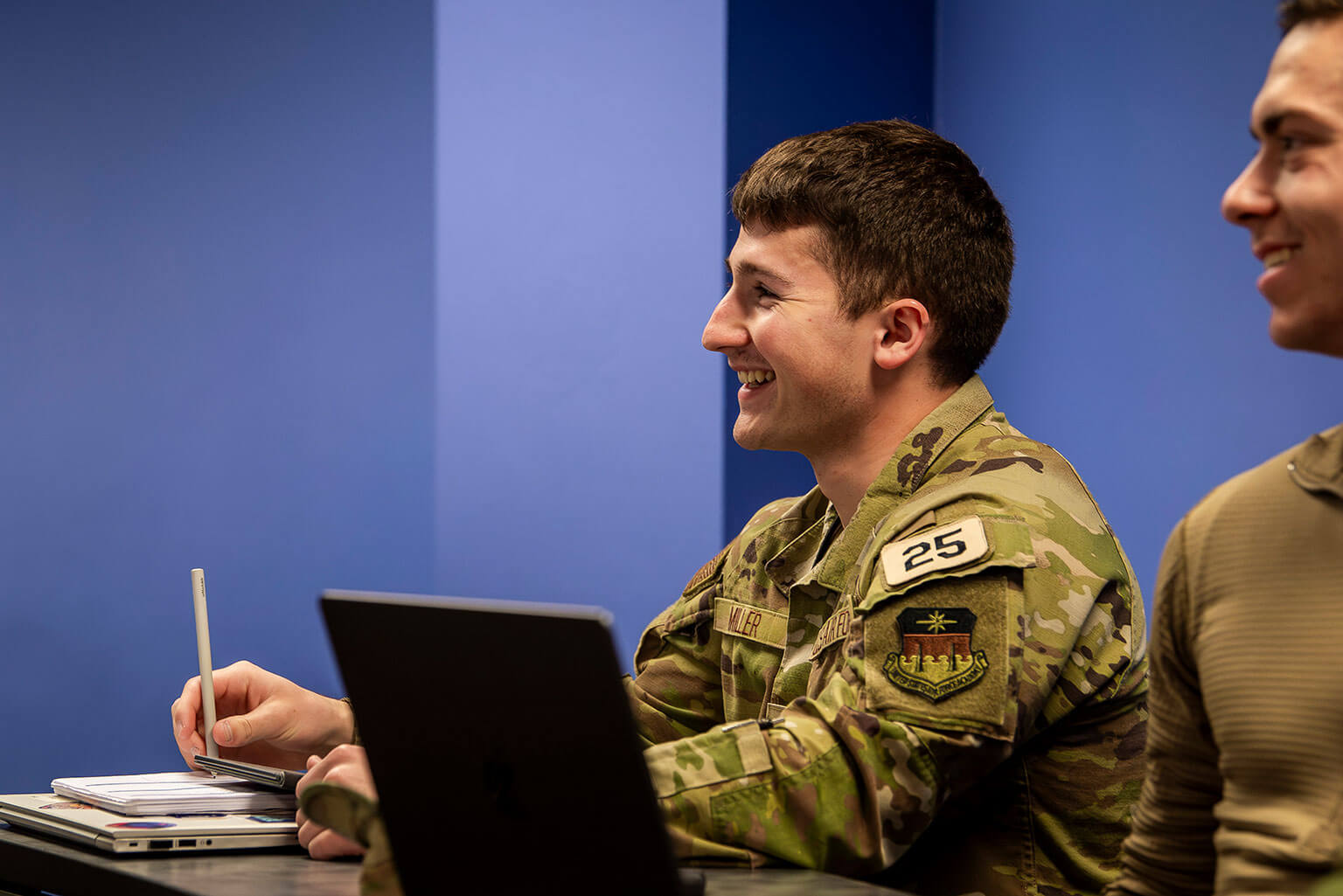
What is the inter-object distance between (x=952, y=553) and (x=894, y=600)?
0.06m

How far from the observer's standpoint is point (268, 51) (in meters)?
2.59

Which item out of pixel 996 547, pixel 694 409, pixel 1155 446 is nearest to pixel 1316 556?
pixel 996 547

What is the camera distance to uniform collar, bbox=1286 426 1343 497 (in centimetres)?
90

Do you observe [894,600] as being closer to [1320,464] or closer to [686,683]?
[1320,464]

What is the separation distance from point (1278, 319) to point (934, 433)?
56 centimetres

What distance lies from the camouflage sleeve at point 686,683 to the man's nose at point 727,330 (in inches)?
11.6

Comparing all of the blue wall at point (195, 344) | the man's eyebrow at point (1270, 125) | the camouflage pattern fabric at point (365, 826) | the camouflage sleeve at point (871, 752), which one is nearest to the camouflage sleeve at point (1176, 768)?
the camouflage sleeve at point (871, 752)

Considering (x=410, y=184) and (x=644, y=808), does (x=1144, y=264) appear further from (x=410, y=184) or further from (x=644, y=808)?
(x=644, y=808)

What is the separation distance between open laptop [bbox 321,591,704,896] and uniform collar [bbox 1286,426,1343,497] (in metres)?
0.48

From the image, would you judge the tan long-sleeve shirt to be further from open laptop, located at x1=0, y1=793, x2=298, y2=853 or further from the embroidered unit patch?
open laptop, located at x1=0, y1=793, x2=298, y2=853

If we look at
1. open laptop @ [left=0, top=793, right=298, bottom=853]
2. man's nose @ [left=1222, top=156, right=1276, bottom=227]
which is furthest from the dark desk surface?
man's nose @ [left=1222, top=156, right=1276, bottom=227]

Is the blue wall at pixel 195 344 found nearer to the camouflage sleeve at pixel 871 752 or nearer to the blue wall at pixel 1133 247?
the blue wall at pixel 1133 247

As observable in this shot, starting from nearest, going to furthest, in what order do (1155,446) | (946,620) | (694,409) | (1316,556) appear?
(1316,556), (946,620), (1155,446), (694,409)

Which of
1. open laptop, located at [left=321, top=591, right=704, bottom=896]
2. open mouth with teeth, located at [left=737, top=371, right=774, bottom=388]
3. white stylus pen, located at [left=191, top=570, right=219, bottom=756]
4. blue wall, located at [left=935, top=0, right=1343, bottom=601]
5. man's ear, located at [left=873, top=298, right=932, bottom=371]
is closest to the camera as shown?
open laptop, located at [left=321, top=591, right=704, bottom=896]
